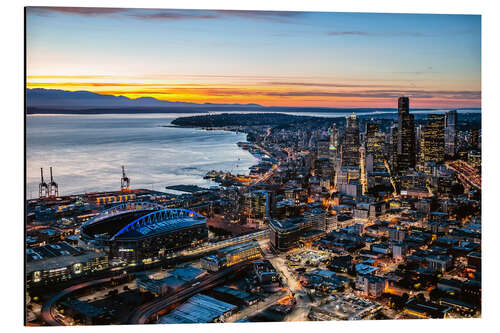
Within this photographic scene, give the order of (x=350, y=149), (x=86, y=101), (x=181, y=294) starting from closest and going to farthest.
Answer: (x=181, y=294)
(x=86, y=101)
(x=350, y=149)

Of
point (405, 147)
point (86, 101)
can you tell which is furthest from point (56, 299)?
point (405, 147)

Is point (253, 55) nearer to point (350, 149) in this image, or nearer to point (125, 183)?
point (125, 183)

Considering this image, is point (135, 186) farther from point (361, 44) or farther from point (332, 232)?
point (361, 44)

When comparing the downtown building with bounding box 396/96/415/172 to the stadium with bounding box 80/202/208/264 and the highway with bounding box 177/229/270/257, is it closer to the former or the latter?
the highway with bounding box 177/229/270/257

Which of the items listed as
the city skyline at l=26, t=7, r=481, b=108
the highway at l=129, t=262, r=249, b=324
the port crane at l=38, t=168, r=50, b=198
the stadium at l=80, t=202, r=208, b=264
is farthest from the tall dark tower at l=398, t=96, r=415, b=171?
the port crane at l=38, t=168, r=50, b=198

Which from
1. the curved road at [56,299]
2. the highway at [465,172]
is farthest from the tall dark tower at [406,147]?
the curved road at [56,299]

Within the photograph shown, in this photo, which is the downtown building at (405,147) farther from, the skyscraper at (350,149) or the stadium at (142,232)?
the stadium at (142,232)
